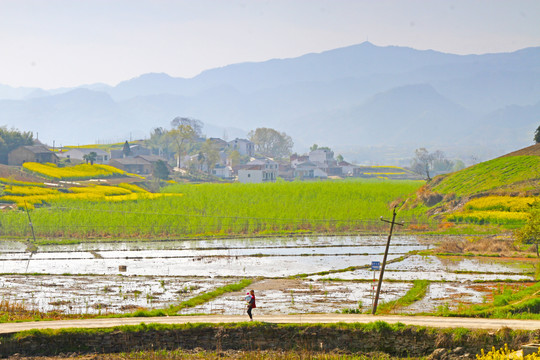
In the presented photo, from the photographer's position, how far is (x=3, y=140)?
296ft

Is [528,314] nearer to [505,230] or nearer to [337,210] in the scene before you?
[505,230]

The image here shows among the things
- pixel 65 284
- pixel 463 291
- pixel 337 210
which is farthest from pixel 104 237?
pixel 463 291

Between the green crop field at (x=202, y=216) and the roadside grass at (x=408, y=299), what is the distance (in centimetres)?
2065

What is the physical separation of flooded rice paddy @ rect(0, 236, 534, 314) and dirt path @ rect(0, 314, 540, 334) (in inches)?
94.3

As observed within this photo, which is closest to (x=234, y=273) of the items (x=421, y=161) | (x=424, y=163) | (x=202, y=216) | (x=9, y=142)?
(x=202, y=216)

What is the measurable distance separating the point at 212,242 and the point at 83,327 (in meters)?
25.1

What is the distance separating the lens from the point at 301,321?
22531 mm

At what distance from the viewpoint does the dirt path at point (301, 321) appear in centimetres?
2186

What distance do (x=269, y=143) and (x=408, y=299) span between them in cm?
15649

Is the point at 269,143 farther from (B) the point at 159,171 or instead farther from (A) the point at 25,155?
(A) the point at 25,155

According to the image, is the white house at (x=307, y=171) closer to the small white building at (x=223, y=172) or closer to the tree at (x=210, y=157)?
the small white building at (x=223, y=172)

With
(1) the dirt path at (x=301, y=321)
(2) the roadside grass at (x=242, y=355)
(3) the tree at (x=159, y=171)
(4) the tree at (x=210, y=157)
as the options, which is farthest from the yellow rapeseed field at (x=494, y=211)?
(4) the tree at (x=210, y=157)

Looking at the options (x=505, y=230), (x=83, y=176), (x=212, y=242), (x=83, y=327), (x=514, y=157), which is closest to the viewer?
(x=83, y=327)

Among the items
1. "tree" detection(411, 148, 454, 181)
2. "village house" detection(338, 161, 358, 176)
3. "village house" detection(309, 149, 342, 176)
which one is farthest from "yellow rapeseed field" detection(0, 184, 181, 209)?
"tree" detection(411, 148, 454, 181)
